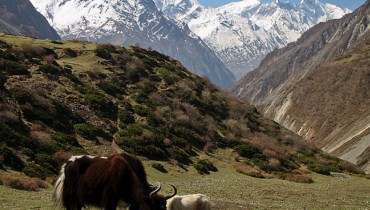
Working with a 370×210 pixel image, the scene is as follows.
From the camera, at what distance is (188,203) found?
706 inches

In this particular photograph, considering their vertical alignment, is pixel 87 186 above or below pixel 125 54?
below

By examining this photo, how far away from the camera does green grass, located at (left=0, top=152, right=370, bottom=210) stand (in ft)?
74.7

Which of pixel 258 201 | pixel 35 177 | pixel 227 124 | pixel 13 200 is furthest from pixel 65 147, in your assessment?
pixel 227 124

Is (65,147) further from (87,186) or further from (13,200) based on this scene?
(87,186)

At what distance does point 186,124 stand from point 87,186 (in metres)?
37.7

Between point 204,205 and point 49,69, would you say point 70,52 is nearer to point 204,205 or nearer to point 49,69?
point 49,69

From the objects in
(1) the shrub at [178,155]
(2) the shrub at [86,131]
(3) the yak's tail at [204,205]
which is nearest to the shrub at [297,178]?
(1) the shrub at [178,155]

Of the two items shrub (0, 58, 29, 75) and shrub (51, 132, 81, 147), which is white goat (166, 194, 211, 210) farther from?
shrub (0, 58, 29, 75)

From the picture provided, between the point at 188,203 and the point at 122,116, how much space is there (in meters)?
29.5

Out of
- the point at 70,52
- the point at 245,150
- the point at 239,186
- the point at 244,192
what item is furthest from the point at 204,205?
the point at 70,52

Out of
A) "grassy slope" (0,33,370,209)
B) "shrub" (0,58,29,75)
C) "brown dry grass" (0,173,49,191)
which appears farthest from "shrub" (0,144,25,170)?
"shrub" (0,58,29,75)

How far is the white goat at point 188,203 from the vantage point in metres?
17.8

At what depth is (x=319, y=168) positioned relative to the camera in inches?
1887

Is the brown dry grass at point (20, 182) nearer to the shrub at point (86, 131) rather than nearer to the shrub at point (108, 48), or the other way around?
the shrub at point (86, 131)
